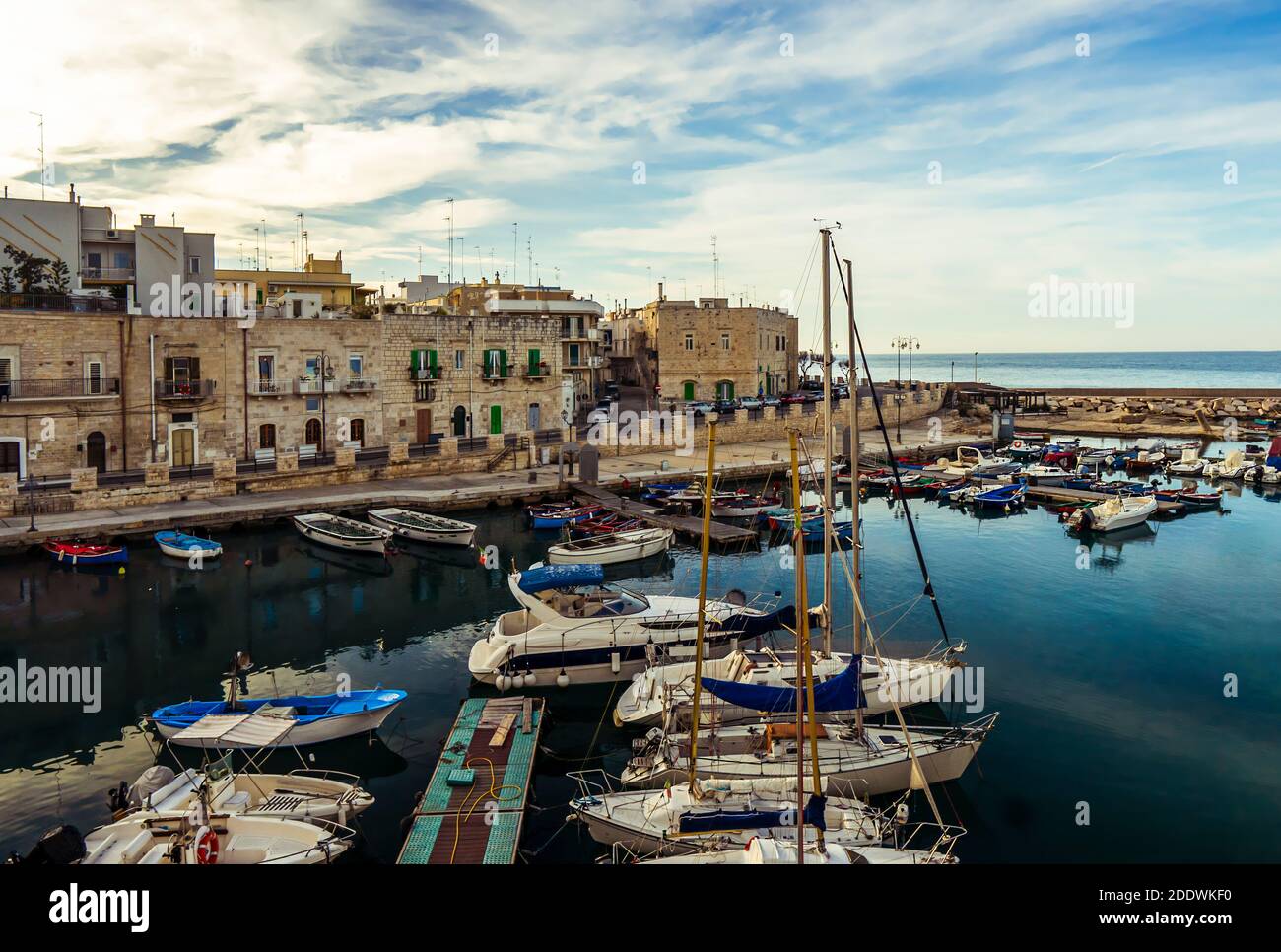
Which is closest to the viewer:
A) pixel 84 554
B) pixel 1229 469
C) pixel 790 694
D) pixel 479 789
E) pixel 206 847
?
pixel 206 847

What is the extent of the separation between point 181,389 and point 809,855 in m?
35.9

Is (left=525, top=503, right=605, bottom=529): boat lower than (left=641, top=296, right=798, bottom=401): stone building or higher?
lower

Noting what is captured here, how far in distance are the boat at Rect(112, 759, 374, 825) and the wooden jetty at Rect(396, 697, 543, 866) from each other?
1210 millimetres

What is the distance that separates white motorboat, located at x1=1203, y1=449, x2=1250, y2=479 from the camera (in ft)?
154

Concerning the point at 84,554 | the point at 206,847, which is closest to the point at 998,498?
the point at 84,554

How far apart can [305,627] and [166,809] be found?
1121cm

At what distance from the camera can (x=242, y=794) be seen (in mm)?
13664

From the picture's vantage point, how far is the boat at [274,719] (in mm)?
15977

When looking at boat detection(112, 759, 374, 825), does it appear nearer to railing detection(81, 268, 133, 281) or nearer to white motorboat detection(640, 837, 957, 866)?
white motorboat detection(640, 837, 957, 866)

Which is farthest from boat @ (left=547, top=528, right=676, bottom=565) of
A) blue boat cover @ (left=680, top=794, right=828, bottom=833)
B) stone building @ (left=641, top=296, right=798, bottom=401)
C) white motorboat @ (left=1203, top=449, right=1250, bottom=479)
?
stone building @ (left=641, top=296, right=798, bottom=401)

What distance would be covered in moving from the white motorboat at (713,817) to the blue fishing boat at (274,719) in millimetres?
5094

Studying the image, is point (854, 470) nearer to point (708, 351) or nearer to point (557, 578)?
point (557, 578)

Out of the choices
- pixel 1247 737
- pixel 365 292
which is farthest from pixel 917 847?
pixel 365 292

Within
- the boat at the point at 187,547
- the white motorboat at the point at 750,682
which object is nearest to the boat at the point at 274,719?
the white motorboat at the point at 750,682
